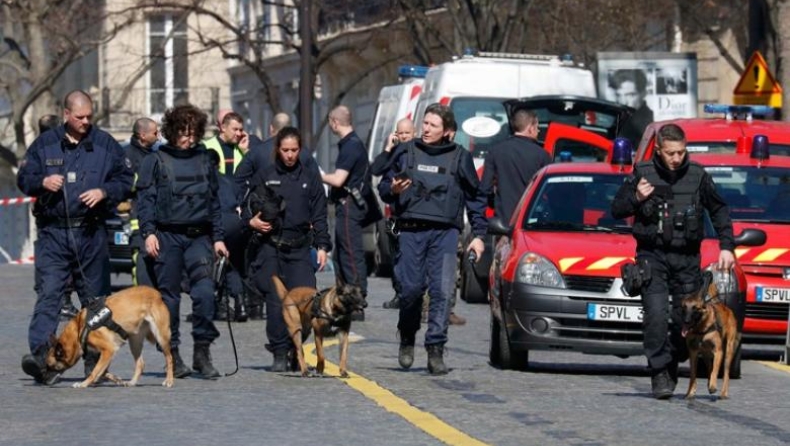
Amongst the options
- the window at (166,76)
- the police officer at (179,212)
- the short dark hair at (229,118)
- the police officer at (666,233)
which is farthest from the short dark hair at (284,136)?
the window at (166,76)

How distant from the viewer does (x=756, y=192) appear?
57.2ft

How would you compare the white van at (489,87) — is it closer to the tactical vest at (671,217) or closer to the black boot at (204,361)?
the black boot at (204,361)

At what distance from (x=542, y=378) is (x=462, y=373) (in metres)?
0.56

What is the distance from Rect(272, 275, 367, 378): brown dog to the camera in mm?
13734

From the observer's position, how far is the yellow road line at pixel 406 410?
418 inches

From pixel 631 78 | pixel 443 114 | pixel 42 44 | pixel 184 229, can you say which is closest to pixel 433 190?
pixel 443 114

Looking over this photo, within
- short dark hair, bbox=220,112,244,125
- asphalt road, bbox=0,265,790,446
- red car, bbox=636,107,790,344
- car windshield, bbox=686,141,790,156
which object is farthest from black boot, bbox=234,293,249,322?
car windshield, bbox=686,141,790,156

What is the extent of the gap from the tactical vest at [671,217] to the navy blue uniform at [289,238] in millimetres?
2365

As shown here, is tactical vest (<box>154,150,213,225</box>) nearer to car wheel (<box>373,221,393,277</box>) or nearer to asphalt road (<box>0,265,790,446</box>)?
asphalt road (<box>0,265,790,446</box>)

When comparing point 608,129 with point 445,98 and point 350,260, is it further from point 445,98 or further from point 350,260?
point 350,260

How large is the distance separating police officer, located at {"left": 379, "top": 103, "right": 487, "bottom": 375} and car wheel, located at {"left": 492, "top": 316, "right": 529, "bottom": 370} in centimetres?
63

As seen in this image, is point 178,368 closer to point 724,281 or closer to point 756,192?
point 724,281

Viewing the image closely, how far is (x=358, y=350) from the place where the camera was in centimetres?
1664

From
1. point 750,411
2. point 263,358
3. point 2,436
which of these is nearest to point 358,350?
point 263,358
